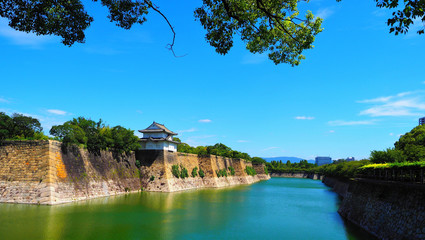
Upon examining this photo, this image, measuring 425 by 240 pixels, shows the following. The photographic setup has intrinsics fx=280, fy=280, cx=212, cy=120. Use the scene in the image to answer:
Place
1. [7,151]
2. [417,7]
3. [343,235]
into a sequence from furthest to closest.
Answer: [7,151]
[343,235]
[417,7]

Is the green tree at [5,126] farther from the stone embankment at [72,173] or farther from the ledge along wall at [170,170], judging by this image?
the ledge along wall at [170,170]

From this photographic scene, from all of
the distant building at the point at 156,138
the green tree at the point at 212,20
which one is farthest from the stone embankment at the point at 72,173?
the green tree at the point at 212,20

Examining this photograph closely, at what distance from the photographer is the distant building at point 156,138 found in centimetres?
3728

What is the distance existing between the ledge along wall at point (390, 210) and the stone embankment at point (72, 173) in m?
20.0

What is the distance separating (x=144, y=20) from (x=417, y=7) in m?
6.76

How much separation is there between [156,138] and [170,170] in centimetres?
479

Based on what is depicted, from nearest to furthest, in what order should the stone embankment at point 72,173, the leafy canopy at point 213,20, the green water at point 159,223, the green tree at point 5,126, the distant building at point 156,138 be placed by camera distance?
the leafy canopy at point 213,20, the green water at point 159,223, the stone embankment at point 72,173, the green tree at point 5,126, the distant building at point 156,138

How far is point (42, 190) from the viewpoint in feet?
64.7

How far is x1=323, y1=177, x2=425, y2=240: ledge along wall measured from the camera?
10.7m

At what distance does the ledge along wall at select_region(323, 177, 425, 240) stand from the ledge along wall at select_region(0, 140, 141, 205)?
19979 mm

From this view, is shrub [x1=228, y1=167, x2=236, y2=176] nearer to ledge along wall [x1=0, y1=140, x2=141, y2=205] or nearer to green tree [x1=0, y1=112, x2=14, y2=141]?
ledge along wall [x1=0, y1=140, x2=141, y2=205]

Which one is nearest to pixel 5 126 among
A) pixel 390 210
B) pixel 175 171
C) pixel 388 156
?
A: pixel 175 171

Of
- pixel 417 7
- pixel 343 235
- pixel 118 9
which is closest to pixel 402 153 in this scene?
pixel 343 235

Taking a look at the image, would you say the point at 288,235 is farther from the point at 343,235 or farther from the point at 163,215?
the point at 163,215
